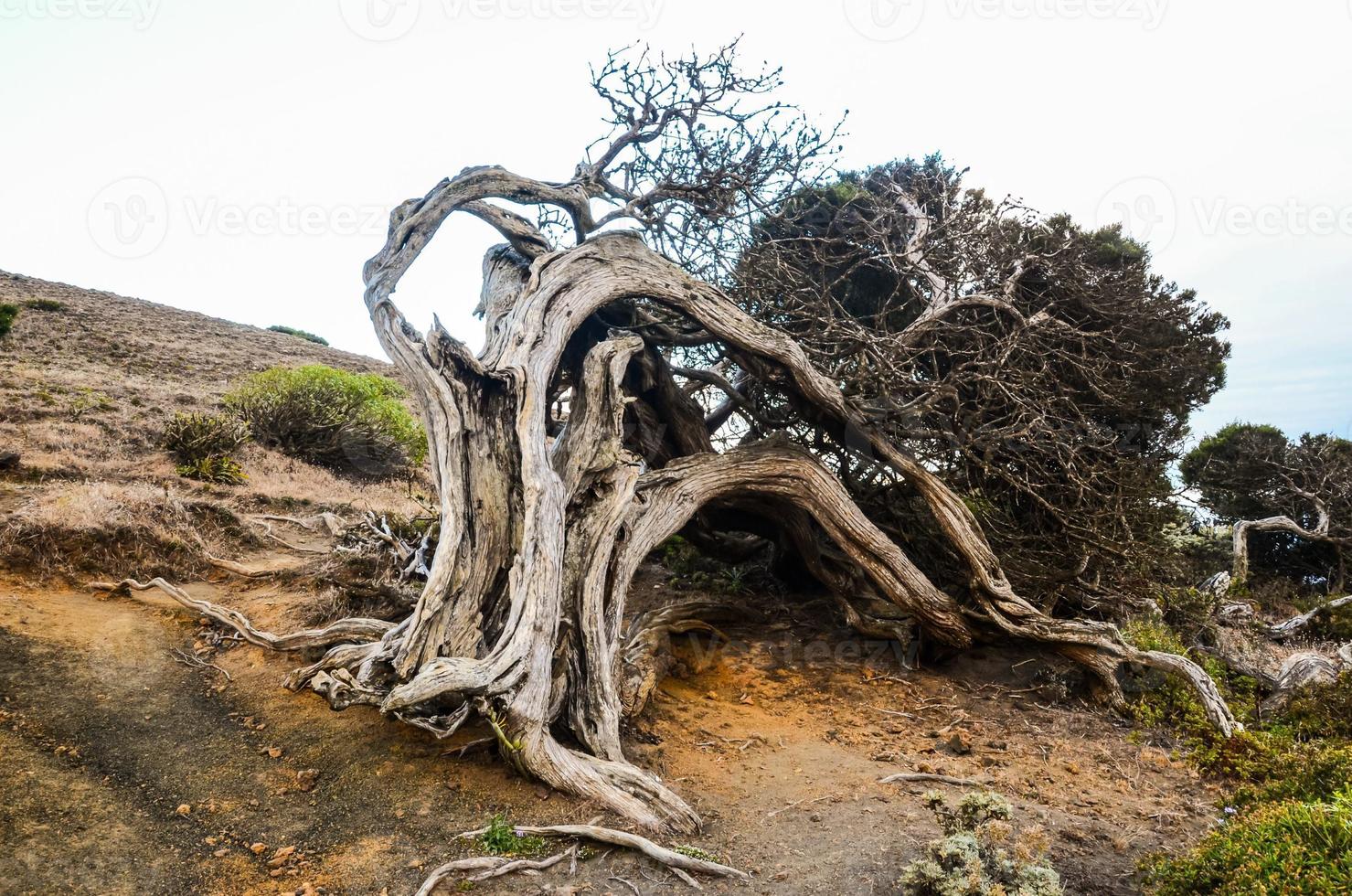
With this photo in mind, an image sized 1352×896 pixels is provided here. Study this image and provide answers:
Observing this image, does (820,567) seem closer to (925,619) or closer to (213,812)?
(925,619)

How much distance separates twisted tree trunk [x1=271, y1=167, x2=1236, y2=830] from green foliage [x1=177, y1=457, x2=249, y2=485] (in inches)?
245

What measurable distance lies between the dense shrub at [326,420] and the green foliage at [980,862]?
45.2 feet

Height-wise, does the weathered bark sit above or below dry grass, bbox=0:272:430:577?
above

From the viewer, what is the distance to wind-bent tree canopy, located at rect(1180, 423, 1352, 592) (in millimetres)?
12055

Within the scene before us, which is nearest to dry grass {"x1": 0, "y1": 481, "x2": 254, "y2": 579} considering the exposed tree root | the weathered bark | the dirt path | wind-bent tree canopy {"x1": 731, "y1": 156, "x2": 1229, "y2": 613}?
the dirt path

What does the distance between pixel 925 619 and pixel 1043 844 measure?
11.7 feet

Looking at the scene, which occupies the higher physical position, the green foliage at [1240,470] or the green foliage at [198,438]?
the green foliage at [1240,470]

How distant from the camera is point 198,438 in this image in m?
12.2

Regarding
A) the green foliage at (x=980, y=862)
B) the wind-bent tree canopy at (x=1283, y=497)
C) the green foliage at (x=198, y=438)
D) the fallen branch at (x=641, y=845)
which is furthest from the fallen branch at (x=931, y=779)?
the green foliage at (x=198, y=438)

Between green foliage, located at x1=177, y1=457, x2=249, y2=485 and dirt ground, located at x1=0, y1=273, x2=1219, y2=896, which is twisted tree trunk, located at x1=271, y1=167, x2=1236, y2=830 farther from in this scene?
green foliage, located at x1=177, y1=457, x2=249, y2=485

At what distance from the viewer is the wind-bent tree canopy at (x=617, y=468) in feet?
16.8

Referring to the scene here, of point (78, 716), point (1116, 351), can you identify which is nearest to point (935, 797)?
point (78, 716)

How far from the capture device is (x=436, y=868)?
3748mm

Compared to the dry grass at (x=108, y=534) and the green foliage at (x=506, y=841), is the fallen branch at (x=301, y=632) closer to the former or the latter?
the dry grass at (x=108, y=534)
